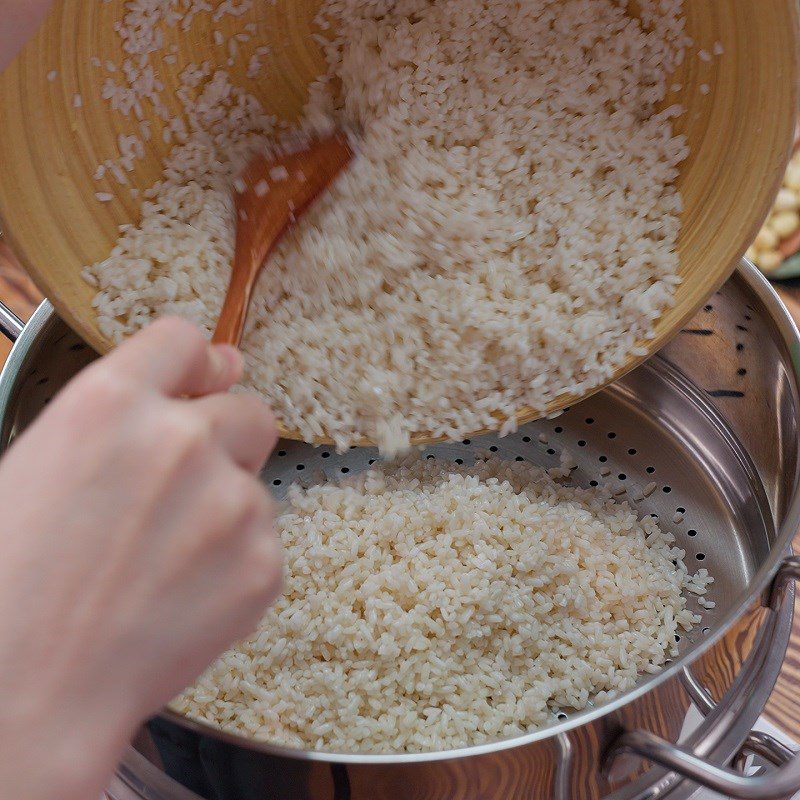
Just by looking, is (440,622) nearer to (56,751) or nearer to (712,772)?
(712,772)

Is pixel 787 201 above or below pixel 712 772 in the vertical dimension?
above

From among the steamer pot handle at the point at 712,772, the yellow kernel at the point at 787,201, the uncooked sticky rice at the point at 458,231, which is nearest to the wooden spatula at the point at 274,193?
the uncooked sticky rice at the point at 458,231

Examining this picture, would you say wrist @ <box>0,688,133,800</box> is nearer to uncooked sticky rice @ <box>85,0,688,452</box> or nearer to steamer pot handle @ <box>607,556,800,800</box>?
steamer pot handle @ <box>607,556,800,800</box>

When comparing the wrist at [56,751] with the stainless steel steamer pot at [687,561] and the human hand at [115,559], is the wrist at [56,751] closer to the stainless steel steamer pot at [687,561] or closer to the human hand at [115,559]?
the human hand at [115,559]

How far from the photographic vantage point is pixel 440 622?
1.03m

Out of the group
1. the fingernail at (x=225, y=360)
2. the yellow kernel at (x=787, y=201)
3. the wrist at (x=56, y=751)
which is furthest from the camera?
the yellow kernel at (x=787, y=201)

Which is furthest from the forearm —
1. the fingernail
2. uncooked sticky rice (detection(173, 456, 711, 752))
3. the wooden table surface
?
the wooden table surface

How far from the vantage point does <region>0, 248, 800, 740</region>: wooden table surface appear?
1269 millimetres

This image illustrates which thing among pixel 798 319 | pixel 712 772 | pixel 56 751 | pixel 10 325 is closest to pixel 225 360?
pixel 56 751

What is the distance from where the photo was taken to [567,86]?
1076 mm

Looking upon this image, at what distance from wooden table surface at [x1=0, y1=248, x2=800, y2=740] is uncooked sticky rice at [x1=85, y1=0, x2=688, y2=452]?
1.92 feet

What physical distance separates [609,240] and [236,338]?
447mm

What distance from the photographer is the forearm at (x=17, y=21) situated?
63cm

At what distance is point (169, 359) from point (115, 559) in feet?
0.35
